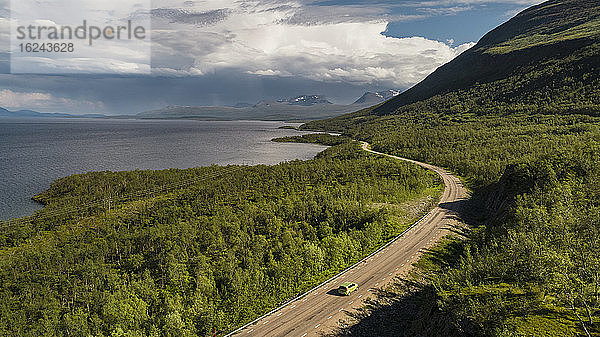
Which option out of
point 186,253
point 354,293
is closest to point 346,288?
point 354,293

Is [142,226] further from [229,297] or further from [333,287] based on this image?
[333,287]

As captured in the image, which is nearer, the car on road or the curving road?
the curving road

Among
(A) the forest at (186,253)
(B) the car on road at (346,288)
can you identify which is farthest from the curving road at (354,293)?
(A) the forest at (186,253)

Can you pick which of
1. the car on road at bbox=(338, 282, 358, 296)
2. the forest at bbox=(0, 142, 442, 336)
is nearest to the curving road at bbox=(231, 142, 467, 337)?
the car on road at bbox=(338, 282, 358, 296)

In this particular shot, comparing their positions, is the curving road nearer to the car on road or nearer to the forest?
the car on road

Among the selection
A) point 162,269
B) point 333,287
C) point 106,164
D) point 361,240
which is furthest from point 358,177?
point 106,164

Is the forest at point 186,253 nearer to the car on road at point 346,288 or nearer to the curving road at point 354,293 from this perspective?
the curving road at point 354,293
